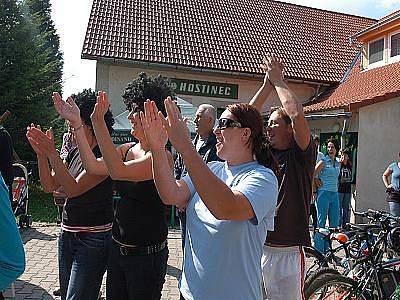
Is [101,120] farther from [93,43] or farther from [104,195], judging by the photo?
[93,43]

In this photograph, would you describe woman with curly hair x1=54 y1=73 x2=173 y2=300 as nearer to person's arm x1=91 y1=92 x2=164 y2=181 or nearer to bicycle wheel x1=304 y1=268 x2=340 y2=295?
person's arm x1=91 y1=92 x2=164 y2=181

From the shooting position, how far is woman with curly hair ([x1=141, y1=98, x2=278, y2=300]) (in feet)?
6.12

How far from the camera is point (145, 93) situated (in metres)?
3.02

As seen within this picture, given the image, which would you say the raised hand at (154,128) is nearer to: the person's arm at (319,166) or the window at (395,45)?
the person's arm at (319,166)

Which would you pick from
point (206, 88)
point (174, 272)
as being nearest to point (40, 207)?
point (206, 88)

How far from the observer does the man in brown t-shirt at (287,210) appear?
10.0 feet

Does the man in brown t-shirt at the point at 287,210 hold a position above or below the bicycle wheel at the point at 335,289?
above

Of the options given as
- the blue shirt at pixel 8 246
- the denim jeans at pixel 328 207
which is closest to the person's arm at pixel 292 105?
the blue shirt at pixel 8 246

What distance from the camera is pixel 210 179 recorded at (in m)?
1.82

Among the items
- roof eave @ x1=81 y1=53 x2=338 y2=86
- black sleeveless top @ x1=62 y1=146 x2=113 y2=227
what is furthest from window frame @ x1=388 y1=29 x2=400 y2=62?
black sleeveless top @ x1=62 y1=146 x2=113 y2=227

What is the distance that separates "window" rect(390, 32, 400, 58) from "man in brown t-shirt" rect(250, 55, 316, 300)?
12303 millimetres

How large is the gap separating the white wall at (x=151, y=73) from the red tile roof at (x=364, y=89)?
1494 mm

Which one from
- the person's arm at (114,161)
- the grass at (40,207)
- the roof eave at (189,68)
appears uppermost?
the roof eave at (189,68)

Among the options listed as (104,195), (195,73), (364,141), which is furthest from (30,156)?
(104,195)
